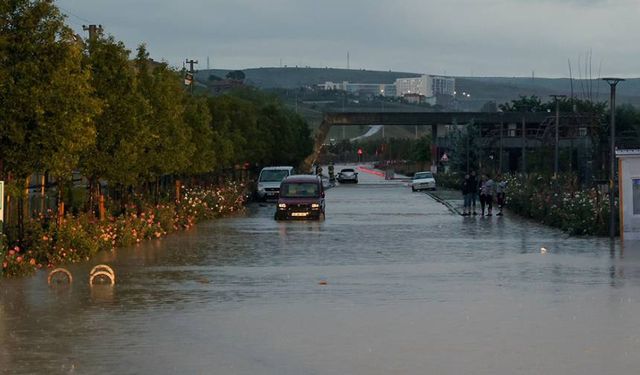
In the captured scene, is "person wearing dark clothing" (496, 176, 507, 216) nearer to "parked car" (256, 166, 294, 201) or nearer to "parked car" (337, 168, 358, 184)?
"parked car" (256, 166, 294, 201)

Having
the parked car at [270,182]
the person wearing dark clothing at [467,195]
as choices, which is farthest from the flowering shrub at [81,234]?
the parked car at [270,182]

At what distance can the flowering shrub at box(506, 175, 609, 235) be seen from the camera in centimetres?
3762

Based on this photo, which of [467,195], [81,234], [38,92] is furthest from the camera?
[467,195]

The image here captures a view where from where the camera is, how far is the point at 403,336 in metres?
16.2

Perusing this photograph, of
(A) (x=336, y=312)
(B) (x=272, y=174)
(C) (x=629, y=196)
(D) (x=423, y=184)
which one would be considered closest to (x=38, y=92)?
(A) (x=336, y=312)

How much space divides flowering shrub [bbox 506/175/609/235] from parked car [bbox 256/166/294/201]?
1322 cm

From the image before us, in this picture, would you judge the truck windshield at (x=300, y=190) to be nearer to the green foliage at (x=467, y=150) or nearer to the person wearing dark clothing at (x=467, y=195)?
the person wearing dark clothing at (x=467, y=195)

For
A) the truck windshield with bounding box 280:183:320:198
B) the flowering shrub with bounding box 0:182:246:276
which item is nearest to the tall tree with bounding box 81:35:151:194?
the flowering shrub with bounding box 0:182:246:276

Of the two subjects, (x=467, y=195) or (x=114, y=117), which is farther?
(x=467, y=195)

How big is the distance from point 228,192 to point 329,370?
144 feet

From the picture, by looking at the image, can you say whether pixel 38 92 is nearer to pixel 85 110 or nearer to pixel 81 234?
pixel 85 110

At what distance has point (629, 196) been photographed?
3503 cm

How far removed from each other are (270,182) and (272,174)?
975 mm

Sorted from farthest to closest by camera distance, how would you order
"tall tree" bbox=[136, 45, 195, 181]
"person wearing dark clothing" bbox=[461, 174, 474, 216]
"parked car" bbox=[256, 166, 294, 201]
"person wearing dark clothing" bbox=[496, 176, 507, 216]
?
"parked car" bbox=[256, 166, 294, 201], "person wearing dark clothing" bbox=[496, 176, 507, 216], "person wearing dark clothing" bbox=[461, 174, 474, 216], "tall tree" bbox=[136, 45, 195, 181]
